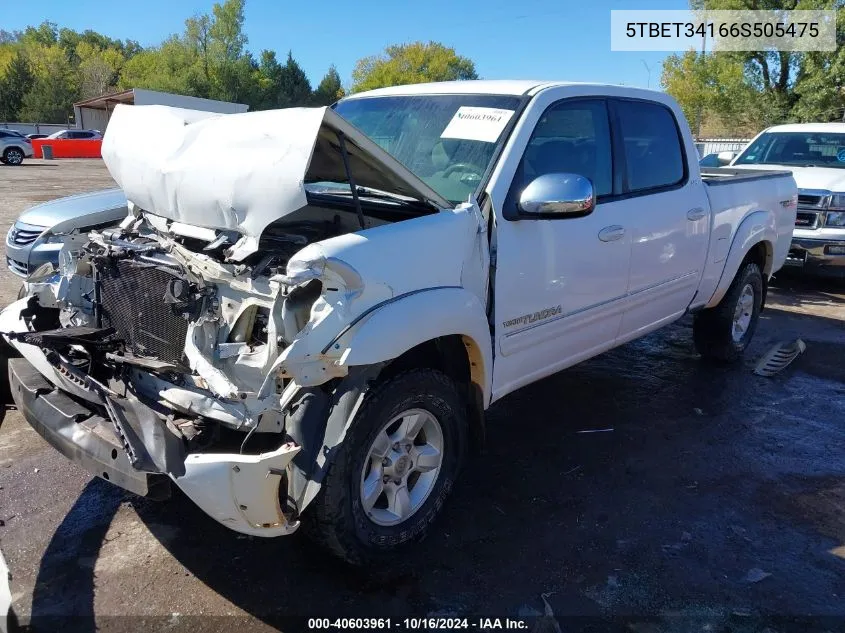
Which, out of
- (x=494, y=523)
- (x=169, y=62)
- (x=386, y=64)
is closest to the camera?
(x=494, y=523)

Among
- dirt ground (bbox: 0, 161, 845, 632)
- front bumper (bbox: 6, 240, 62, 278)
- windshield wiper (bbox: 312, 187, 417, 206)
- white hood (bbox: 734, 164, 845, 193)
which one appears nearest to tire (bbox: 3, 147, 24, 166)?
front bumper (bbox: 6, 240, 62, 278)

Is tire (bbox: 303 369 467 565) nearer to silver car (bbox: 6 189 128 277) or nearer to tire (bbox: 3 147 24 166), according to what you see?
silver car (bbox: 6 189 128 277)

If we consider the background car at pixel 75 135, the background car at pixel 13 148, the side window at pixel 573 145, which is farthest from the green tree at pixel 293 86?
the side window at pixel 573 145

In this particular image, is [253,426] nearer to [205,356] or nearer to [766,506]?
[205,356]

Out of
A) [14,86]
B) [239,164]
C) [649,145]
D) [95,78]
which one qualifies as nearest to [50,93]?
[14,86]

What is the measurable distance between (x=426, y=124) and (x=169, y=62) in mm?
69921

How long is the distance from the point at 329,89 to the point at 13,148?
1753 inches

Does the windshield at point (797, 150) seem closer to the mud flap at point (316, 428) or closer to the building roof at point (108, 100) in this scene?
the mud flap at point (316, 428)

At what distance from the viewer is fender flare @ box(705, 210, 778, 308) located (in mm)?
5074

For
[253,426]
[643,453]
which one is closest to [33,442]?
[253,426]

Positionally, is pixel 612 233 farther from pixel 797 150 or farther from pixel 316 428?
pixel 797 150

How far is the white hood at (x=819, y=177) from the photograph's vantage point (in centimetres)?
817

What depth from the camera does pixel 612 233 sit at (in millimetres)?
3738

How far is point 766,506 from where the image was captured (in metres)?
→ 3.51
